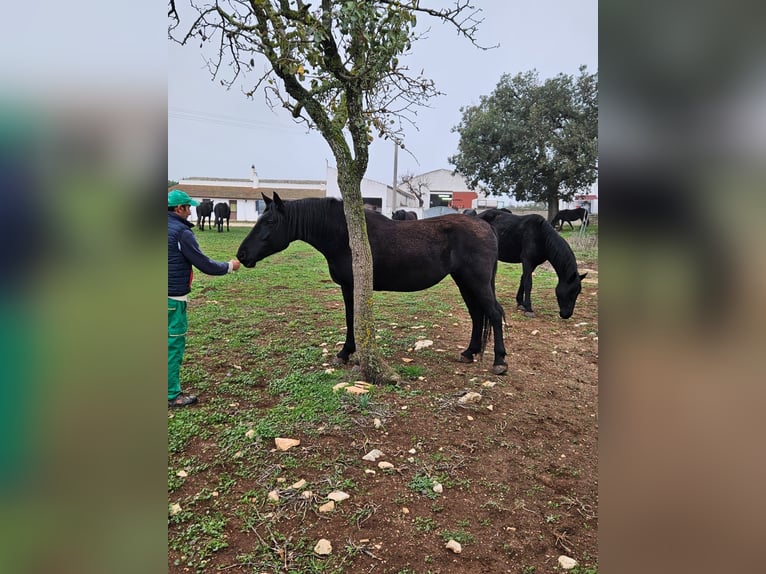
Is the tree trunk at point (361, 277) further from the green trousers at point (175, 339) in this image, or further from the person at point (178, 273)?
the green trousers at point (175, 339)

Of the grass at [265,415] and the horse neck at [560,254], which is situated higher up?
the horse neck at [560,254]

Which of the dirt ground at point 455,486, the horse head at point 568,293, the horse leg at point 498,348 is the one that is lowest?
the dirt ground at point 455,486

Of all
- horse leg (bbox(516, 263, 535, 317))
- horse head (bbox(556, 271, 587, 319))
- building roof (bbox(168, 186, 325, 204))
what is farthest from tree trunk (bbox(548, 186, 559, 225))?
building roof (bbox(168, 186, 325, 204))

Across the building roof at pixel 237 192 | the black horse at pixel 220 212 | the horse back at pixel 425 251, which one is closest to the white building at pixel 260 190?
the building roof at pixel 237 192

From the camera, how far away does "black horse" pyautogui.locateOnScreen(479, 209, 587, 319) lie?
21.2 feet

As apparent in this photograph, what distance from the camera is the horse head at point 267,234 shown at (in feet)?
15.2

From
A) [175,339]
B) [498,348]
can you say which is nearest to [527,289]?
[498,348]

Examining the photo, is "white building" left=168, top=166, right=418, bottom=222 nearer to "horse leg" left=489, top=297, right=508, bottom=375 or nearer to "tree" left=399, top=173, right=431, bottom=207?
"tree" left=399, top=173, right=431, bottom=207

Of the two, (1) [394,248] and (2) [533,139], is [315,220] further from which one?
(2) [533,139]
